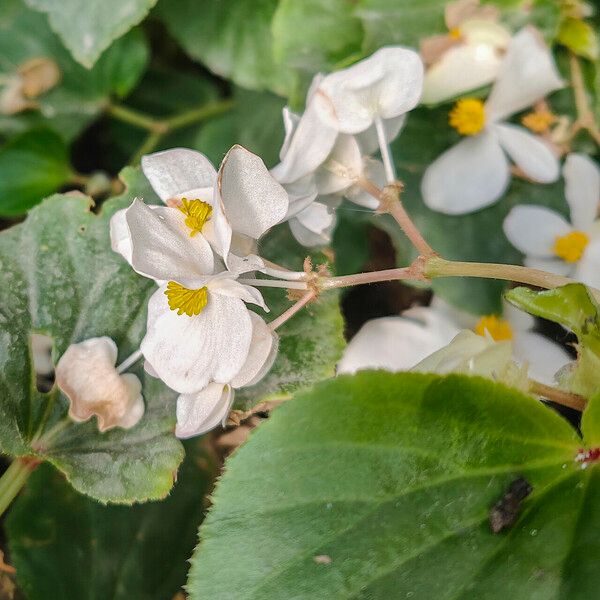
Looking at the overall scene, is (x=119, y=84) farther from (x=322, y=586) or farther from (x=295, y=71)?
(x=322, y=586)

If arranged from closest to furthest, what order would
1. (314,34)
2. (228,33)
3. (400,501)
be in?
(400,501) → (314,34) → (228,33)

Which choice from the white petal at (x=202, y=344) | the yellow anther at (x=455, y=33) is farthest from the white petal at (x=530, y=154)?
the white petal at (x=202, y=344)

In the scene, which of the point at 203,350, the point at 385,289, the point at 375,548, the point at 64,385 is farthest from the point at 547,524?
the point at 385,289

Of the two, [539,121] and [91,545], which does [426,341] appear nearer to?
[539,121]

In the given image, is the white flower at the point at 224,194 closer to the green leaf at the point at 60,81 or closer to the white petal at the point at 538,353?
the white petal at the point at 538,353

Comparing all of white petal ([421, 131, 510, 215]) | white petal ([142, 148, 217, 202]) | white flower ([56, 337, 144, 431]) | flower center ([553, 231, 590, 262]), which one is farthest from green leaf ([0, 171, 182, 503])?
flower center ([553, 231, 590, 262])

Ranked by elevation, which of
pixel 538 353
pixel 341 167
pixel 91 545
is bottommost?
pixel 91 545

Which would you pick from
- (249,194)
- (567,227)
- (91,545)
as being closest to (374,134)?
(249,194)
